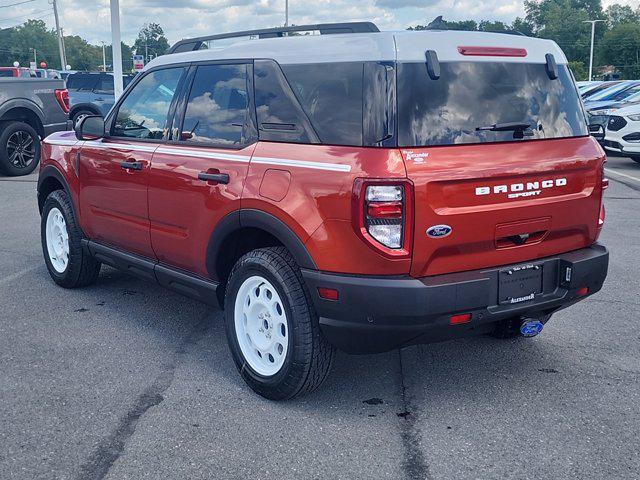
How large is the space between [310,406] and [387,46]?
1.86 metres

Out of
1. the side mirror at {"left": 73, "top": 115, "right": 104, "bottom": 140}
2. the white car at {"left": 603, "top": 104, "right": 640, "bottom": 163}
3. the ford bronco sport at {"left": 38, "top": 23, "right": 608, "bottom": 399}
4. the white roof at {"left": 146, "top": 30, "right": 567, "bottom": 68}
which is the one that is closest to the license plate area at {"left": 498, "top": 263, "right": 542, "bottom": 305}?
the ford bronco sport at {"left": 38, "top": 23, "right": 608, "bottom": 399}

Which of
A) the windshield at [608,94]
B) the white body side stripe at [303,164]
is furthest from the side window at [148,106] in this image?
the windshield at [608,94]

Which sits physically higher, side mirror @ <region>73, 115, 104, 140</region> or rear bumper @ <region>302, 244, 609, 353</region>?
side mirror @ <region>73, 115, 104, 140</region>

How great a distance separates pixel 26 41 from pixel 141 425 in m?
145

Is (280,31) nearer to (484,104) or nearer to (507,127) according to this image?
(484,104)

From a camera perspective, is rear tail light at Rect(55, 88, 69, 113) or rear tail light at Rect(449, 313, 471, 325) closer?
rear tail light at Rect(449, 313, 471, 325)

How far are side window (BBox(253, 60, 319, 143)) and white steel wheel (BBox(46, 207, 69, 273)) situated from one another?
102 inches

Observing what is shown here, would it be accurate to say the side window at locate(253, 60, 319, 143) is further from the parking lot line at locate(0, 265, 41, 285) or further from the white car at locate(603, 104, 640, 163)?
the white car at locate(603, 104, 640, 163)

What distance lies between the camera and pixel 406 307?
3.45m

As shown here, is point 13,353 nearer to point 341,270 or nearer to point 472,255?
point 341,270

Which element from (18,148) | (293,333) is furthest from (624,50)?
(293,333)

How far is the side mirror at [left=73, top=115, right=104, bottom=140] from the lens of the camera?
5.36 meters

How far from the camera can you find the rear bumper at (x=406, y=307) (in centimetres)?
346

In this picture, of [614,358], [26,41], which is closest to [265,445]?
[614,358]
